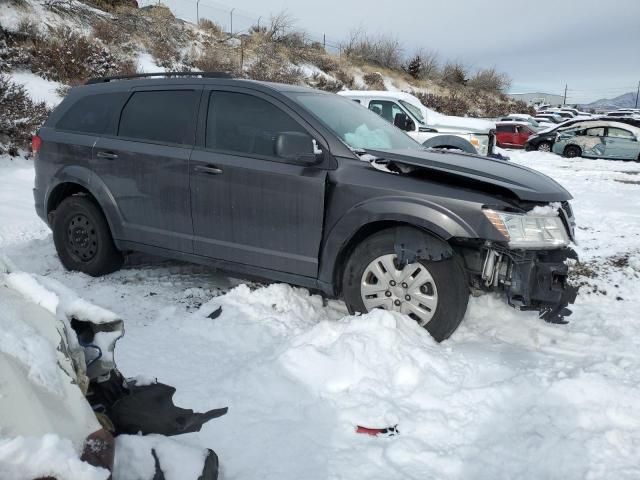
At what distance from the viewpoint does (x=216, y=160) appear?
4.06 metres

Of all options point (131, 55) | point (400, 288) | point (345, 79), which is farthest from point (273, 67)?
point (400, 288)

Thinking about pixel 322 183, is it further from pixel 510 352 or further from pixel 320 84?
pixel 320 84

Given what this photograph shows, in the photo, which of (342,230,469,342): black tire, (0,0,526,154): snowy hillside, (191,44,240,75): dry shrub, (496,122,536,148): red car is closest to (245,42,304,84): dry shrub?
(0,0,526,154): snowy hillside

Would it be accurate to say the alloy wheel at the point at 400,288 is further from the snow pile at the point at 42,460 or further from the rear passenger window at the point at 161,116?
the snow pile at the point at 42,460

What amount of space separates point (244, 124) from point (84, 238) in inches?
79.1

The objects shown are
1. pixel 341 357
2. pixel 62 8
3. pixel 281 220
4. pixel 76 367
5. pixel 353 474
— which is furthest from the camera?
pixel 62 8

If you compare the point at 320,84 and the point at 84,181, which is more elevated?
the point at 320,84

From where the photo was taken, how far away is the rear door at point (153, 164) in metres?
4.25

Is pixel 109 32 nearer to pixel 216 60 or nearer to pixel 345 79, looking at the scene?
pixel 216 60

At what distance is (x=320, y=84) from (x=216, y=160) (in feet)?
79.6

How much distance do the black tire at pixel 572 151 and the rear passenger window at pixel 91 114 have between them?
17.6 meters

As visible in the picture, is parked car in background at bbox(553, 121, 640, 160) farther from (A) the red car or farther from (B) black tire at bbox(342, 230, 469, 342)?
(B) black tire at bbox(342, 230, 469, 342)

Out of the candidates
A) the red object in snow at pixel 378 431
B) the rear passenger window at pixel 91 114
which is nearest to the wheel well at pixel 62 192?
the rear passenger window at pixel 91 114

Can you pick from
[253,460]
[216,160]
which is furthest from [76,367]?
[216,160]
